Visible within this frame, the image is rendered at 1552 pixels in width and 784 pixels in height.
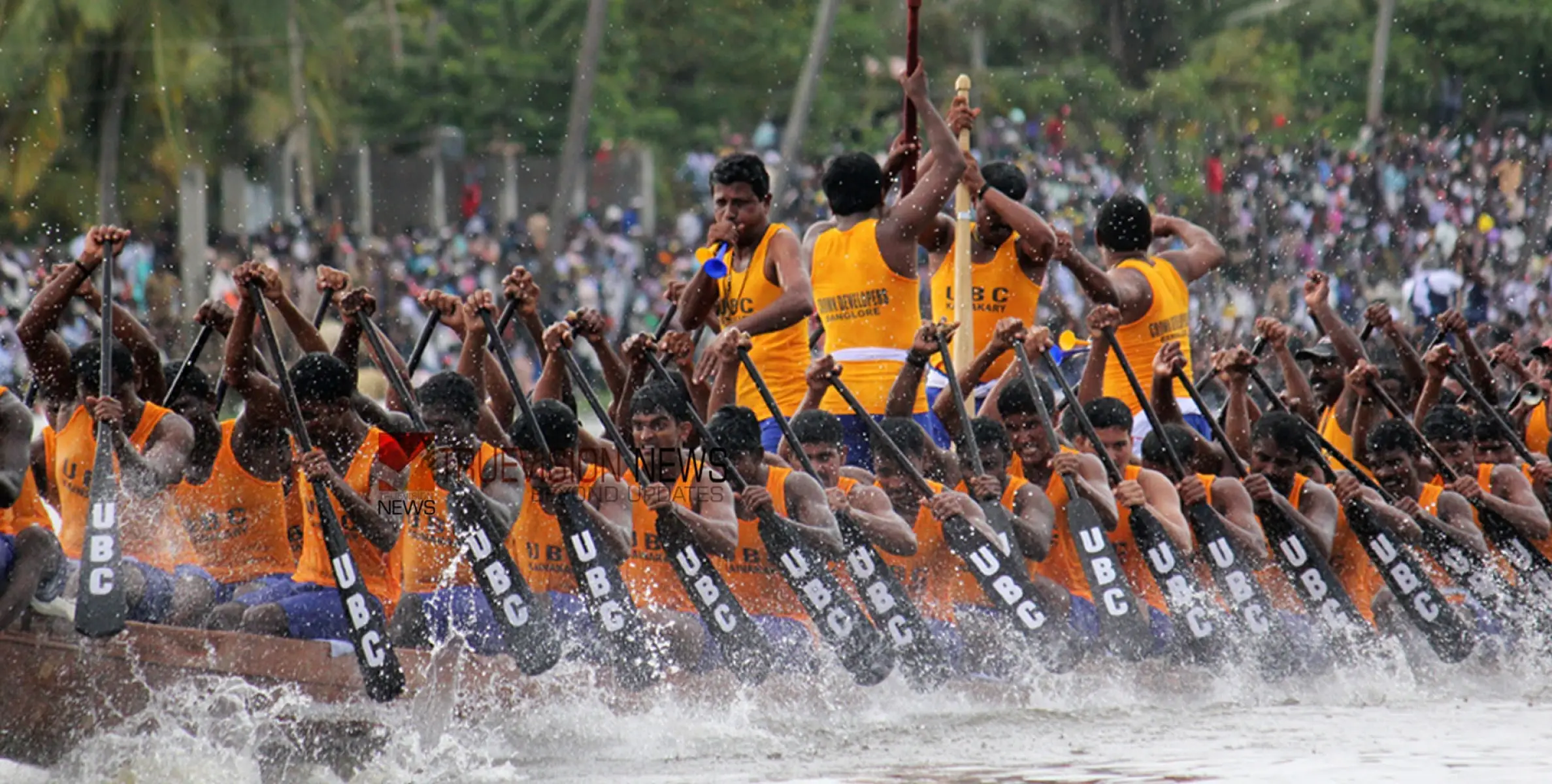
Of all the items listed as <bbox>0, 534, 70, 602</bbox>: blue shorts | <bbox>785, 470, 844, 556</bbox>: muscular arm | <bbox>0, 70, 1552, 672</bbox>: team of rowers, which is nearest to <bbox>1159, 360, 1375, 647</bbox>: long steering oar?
<bbox>0, 70, 1552, 672</bbox>: team of rowers

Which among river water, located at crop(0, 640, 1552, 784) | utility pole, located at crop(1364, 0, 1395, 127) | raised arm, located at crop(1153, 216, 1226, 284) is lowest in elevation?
river water, located at crop(0, 640, 1552, 784)

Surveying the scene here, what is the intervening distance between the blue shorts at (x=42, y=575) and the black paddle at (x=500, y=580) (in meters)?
1.10

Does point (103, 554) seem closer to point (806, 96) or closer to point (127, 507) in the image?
point (127, 507)

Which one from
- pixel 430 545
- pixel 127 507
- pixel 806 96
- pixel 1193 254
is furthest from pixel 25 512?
pixel 806 96

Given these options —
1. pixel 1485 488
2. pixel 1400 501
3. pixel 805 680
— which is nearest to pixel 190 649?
pixel 805 680

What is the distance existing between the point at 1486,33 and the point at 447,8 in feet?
39.6

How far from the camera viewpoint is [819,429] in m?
7.40

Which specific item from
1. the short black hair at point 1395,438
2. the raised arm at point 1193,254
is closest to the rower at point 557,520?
the raised arm at point 1193,254

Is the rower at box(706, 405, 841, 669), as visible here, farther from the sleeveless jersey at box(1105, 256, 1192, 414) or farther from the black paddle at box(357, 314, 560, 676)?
the sleeveless jersey at box(1105, 256, 1192, 414)

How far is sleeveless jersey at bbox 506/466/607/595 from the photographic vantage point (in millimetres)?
6699

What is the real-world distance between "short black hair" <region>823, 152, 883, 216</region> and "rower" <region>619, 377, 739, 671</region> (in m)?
1.27

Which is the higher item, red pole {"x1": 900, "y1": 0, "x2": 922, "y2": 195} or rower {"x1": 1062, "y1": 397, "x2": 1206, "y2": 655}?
red pole {"x1": 900, "y1": 0, "x2": 922, "y2": 195}

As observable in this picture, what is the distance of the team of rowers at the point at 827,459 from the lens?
261 inches

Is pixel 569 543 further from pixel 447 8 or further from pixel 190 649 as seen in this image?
pixel 447 8
